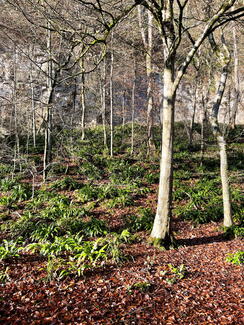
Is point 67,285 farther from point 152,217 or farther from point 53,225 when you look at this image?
point 152,217

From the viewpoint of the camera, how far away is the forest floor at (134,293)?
318 centimetres

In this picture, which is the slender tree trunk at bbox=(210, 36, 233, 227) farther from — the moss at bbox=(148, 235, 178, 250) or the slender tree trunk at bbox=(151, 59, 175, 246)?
the moss at bbox=(148, 235, 178, 250)

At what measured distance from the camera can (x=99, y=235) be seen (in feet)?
22.0

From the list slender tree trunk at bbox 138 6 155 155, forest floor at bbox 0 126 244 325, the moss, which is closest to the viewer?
forest floor at bbox 0 126 244 325

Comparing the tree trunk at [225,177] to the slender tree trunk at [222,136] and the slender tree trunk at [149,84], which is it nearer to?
the slender tree trunk at [222,136]

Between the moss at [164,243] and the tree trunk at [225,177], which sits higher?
the tree trunk at [225,177]

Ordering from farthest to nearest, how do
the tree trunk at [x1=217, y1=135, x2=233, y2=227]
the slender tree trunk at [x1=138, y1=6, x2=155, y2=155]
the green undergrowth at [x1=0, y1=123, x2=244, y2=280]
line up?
the slender tree trunk at [x1=138, y1=6, x2=155, y2=155] < the tree trunk at [x1=217, y1=135, x2=233, y2=227] < the green undergrowth at [x1=0, y1=123, x2=244, y2=280]

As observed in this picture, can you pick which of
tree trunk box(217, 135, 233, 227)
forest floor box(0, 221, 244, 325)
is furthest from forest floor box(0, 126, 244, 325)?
tree trunk box(217, 135, 233, 227)

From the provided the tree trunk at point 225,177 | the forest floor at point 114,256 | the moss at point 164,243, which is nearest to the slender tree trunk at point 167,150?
the moss at point 164,243

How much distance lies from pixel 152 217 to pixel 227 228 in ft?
7.41

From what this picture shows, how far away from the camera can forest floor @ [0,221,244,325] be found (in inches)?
125

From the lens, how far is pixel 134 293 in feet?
12.2

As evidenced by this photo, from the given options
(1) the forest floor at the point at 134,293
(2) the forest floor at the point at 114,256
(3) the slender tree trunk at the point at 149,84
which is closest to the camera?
(1) the forest floor at the point at 134,293

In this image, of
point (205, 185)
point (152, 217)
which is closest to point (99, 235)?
point (152, 217)
